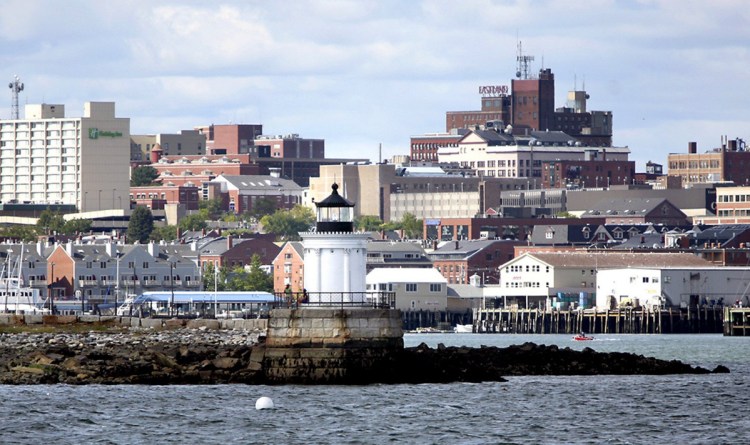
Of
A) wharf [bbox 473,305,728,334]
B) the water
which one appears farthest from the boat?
the water

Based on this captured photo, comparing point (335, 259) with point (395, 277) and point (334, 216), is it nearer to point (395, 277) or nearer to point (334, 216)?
point (334, 216)

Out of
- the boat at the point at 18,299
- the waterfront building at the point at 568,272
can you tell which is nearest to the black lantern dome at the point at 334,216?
the boat at the point at 18,299

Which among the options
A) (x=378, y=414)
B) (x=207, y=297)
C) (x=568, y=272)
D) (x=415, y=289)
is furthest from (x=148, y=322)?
(x=568, y=272)

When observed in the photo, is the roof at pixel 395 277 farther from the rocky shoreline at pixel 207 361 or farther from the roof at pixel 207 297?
the rocky shoreline at pixel 207 361

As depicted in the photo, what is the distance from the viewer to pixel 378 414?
2714 inches

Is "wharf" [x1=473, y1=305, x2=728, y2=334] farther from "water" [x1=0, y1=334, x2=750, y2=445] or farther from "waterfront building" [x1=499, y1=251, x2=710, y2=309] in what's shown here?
"water" [x1=0, y1=334, x2=750, y2=445]

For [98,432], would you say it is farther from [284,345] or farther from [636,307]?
[636,307]

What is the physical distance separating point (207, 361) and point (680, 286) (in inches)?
4107

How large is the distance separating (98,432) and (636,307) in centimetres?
11396

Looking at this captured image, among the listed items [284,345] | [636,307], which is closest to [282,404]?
[284,345]

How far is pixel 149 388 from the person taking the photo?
249 feet

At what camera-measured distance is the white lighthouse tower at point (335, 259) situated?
238 feet

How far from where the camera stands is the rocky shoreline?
249ft

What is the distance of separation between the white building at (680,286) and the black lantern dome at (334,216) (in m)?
105
